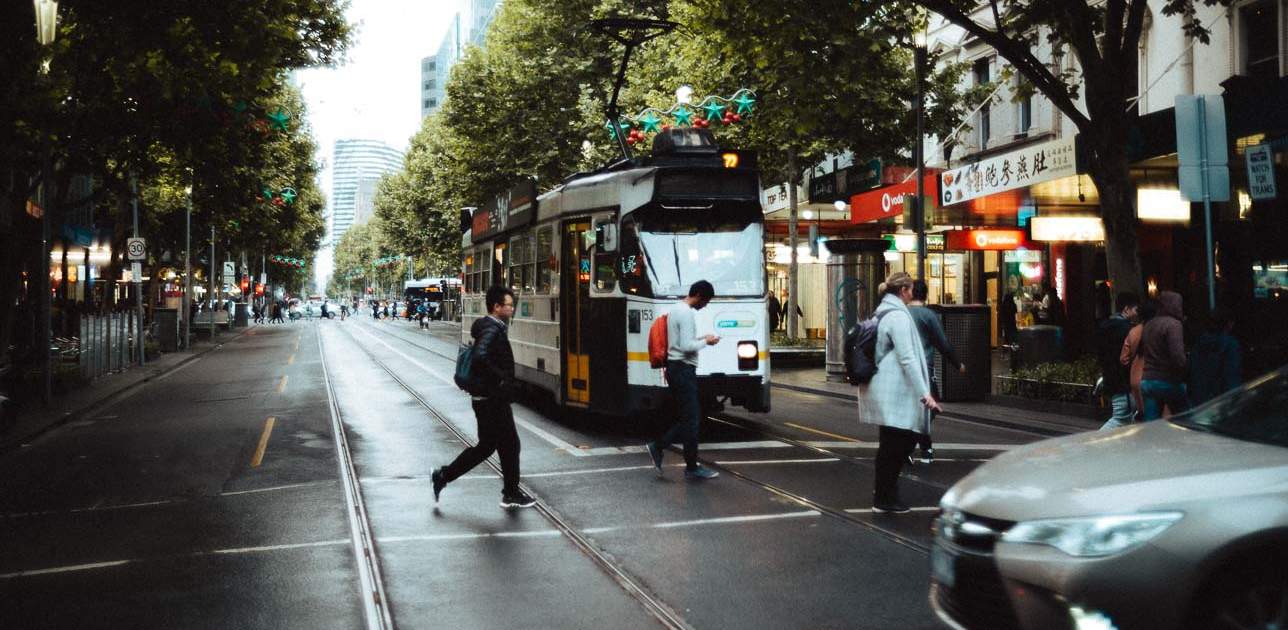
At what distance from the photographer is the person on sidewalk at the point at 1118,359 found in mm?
11508

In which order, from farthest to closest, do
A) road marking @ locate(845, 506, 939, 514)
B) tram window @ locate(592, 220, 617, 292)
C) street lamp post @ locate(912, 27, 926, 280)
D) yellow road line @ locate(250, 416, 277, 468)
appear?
1. street lamp post @ locate(912, 27, 926, 280)
2. tram window @ locate(592, 220, 617, 292)
3. yellow road line @ locate(250, 416, 277, 468)
4. road marking @ locate(845, 506, 939, 514)

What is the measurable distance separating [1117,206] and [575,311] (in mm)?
7037

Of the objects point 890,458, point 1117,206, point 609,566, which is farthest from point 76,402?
point 1117,206

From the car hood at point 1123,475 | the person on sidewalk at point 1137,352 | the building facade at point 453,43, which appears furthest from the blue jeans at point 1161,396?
the building facade at point 453,43

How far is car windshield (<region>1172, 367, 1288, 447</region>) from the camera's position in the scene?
4.50m

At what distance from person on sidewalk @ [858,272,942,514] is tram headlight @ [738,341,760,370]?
14.1 feet

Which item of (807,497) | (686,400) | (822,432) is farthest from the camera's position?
(822,432)

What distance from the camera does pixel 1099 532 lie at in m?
3.97

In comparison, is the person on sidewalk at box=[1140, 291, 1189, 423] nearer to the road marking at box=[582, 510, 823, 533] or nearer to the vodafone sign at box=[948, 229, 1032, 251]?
the road marking at box=[582, 510, 823, 533]

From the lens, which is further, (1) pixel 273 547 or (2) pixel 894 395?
(2) pixel 894 395

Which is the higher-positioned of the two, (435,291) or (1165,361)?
(435,291)

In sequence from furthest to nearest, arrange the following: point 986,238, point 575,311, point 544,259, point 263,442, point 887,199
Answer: point 887,199, point 986,238, point 544,259, point 575,311, point 263,442

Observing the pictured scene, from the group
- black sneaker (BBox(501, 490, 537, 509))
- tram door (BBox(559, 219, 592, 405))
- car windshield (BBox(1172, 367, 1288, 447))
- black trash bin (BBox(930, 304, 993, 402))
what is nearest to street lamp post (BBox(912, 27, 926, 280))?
black trash bin (BBox(930, 304, 993, 402))

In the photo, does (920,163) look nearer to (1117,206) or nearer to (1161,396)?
(1117,206)
